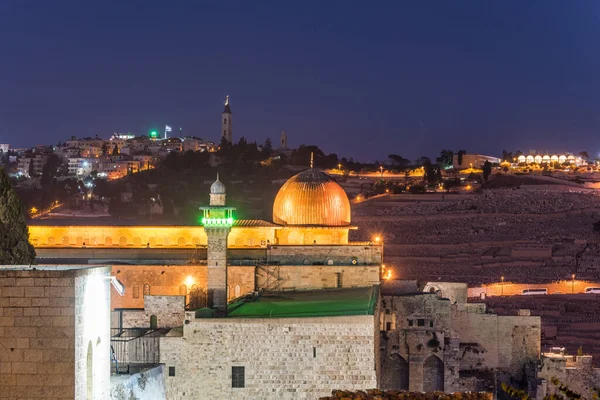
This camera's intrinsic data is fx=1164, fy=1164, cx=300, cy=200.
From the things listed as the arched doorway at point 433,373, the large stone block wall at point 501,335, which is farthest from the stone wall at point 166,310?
the large stone block wall at point 501,335

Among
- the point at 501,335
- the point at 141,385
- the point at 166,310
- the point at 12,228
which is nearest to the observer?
the point at 141,385

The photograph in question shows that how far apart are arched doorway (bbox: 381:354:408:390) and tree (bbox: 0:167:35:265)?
10065 millimetres

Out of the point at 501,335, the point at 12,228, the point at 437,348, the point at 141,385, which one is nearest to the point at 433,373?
the point at 437,348

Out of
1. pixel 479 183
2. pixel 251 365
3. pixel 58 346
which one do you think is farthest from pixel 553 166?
pixel 58 346

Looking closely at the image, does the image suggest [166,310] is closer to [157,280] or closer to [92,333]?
[157,280]

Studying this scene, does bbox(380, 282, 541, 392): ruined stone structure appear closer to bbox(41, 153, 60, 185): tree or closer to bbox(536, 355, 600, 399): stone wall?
bbox(536, 355, 600, 399): stone wall

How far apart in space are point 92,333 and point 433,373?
17.7m

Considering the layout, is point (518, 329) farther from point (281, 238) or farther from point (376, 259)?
point (281, 238)

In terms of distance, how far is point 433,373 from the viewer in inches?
1238

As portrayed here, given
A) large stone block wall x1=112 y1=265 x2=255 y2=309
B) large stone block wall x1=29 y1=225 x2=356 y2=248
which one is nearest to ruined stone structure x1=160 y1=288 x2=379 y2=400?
large stone block wall x1=112 y1=265 x2=255 y2=309

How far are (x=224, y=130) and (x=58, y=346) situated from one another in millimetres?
88619

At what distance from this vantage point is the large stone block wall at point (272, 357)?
22953mm

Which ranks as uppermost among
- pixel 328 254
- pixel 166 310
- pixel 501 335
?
pixel 328 254

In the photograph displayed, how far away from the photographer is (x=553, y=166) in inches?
4353
